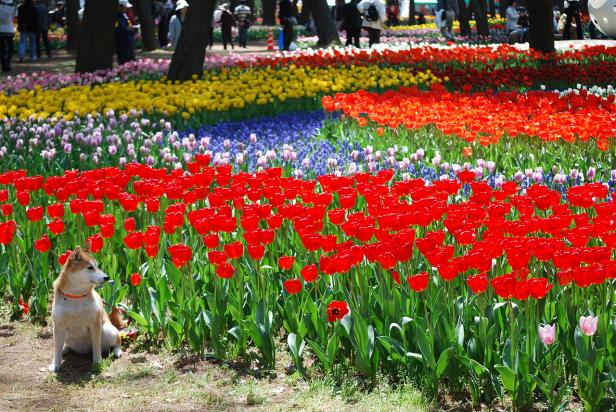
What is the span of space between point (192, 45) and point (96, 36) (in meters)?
2.74

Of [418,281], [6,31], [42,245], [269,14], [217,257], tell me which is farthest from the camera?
[269,14]

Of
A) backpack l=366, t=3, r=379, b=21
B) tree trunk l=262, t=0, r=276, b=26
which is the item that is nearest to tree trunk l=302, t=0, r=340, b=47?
backpack l=366, t=3, r=379, b=21

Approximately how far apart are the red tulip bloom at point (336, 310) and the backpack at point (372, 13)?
2406 centimetres

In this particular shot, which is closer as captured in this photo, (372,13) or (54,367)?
(54,367)

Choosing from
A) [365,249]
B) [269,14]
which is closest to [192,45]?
[365,249]

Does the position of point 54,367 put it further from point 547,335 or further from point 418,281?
point 547,335

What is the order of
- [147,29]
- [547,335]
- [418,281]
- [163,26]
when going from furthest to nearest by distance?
[163,26] < [147,29] < [418,281] < [547,335]

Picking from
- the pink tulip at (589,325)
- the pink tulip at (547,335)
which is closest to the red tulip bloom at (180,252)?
the pink tulip at (547,335)

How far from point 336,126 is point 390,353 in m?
7.13

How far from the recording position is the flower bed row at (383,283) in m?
4.28

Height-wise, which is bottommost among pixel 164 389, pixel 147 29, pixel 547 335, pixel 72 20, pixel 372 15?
pixel 164 389

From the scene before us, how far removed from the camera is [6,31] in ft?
75.1

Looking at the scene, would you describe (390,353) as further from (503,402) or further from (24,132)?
(24,132)

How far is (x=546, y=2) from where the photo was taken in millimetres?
20562
